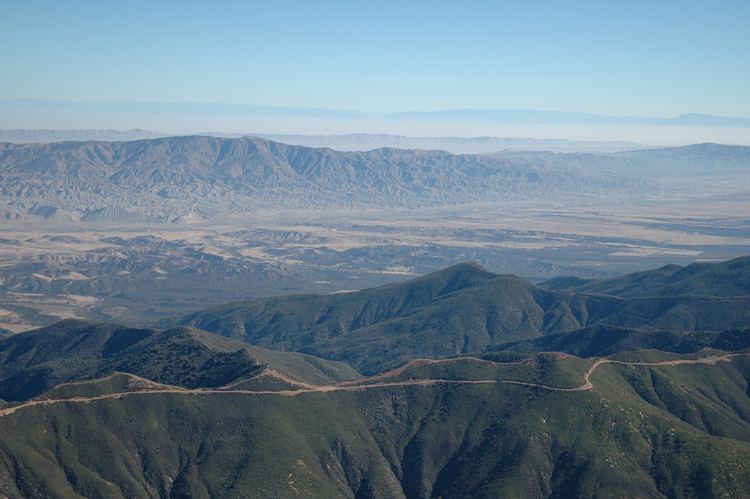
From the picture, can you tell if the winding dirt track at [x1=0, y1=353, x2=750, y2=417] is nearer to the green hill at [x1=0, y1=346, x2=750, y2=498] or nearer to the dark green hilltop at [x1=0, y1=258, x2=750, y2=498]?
the dark green hilltop at [x1=0, y1=258, x2=750, y2=498]

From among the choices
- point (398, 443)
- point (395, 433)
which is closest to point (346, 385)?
point (395, 433)

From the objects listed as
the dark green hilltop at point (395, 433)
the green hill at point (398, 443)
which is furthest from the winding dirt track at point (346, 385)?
the green hill at point (398, 443)

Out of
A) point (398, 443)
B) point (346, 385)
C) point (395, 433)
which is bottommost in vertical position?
point (398, 443)

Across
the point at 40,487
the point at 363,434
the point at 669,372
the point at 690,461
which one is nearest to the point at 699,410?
the point at 669,372

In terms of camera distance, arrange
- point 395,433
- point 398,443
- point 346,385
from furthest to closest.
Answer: point 346,385, point 395,433, point 398,443

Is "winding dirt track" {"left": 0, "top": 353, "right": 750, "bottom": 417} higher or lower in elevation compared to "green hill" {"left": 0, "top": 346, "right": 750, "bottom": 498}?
higher

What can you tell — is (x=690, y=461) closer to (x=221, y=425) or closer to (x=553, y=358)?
(x=553, y=358)

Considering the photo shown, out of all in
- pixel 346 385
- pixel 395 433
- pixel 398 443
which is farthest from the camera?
pixel 346 385

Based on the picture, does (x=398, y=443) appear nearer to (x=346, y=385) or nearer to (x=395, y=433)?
(x=395, y=433)

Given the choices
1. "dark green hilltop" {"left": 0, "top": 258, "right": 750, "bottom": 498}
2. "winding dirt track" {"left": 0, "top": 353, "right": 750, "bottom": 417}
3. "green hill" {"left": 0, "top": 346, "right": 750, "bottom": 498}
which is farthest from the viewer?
"winding dirt track" {"left": 0, "top": 353, "right": 750, "bottom": 417}

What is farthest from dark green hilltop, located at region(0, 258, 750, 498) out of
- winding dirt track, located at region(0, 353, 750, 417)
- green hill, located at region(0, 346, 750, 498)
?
winding dirt track, located at region(0, 353, 750, 417)

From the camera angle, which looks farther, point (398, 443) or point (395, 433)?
point (395, 433)
